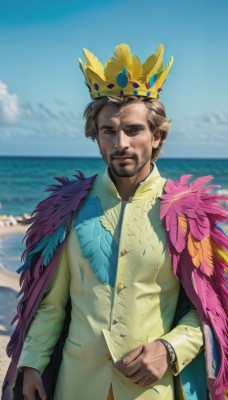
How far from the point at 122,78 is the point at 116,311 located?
90 cm

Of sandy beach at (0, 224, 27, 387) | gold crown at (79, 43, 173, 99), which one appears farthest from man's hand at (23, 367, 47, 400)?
sandy beach at (0, 224, 27, 387)

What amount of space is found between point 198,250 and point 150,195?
31 cm

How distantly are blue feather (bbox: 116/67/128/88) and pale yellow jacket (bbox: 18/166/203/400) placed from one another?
0.38 m

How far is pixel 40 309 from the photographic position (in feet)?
8.54

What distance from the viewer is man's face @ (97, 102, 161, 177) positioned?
2.47 m

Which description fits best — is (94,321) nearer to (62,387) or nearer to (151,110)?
(62,387)

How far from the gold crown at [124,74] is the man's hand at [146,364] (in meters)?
0.98

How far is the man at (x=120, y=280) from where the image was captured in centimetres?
239

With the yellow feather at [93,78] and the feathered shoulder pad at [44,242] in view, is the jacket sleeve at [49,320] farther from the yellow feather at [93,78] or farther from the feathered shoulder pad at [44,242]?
the yellow feather at [93,78]

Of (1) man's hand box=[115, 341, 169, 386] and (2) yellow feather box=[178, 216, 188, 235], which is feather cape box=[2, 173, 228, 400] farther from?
(1) man's hand box=[115, 341, 169, 386]

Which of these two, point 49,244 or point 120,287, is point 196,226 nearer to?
point 120,287

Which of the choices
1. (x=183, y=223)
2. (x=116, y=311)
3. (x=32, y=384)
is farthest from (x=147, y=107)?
(x=32, y=384)

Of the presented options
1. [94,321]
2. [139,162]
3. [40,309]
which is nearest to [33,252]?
[40,309]

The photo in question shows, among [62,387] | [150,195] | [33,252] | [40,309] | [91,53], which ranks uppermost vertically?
[91,53]
